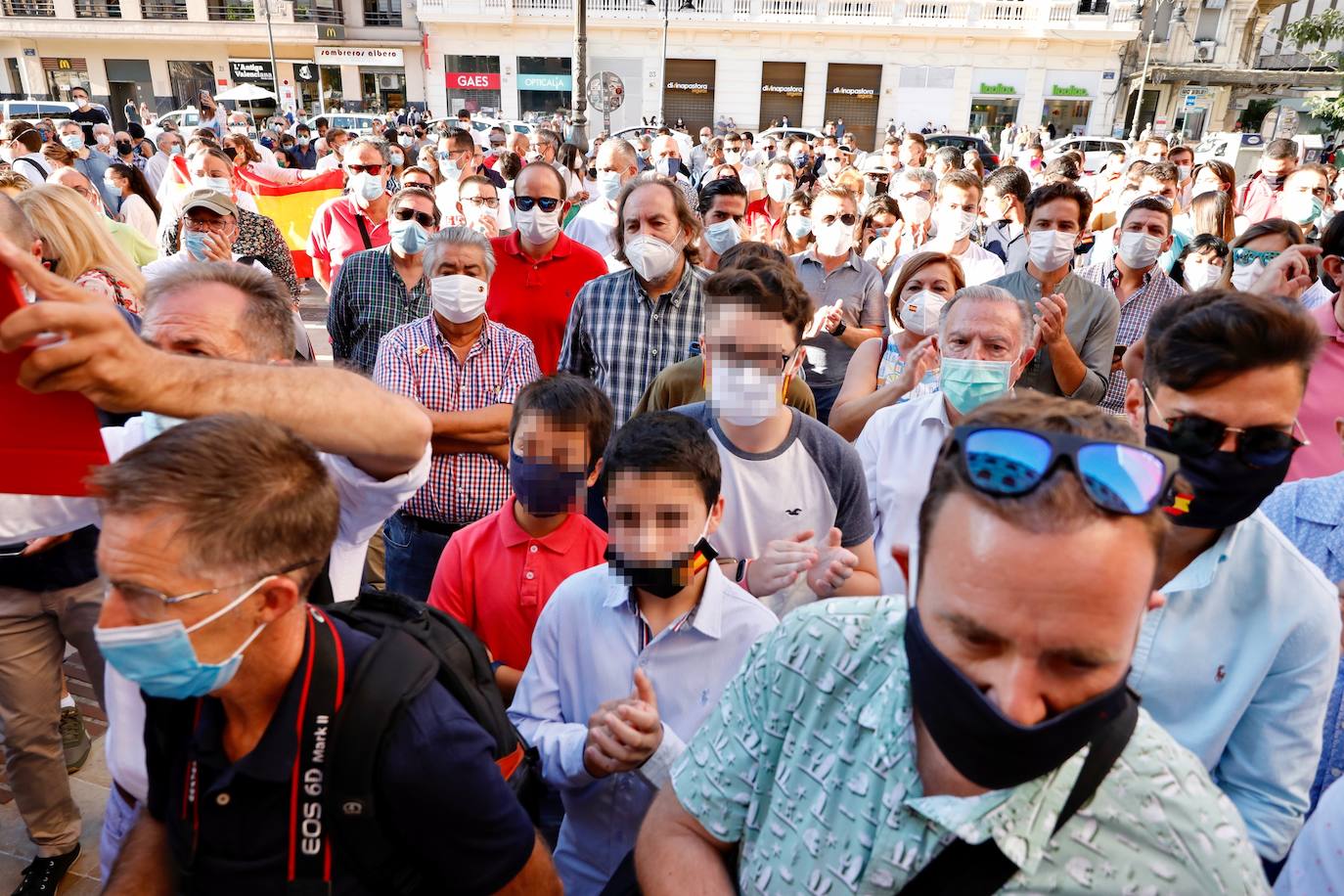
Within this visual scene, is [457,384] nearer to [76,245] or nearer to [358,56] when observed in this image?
[76,245]

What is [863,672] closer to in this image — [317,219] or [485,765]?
[485,765]

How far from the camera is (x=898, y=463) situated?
2.89 m

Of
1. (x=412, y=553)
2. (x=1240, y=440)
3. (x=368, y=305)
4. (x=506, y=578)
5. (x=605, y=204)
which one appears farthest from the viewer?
(x=605, y=204)

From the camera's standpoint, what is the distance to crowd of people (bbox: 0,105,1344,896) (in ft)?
3.73

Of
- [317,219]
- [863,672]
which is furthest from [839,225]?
[863,672]

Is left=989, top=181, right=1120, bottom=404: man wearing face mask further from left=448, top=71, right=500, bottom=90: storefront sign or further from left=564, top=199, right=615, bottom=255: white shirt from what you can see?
left=448, top=71, right=500, bottom=90: storefront sign

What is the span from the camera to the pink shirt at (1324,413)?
2.80 meters

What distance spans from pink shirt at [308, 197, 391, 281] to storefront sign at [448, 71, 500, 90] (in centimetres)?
4008

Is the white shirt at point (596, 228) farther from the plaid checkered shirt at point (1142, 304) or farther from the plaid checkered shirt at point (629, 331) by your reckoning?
the plaid checkered shirt at point (1142, 304)

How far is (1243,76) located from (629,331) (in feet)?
165

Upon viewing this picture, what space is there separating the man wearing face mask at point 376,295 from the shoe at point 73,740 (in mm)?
1947

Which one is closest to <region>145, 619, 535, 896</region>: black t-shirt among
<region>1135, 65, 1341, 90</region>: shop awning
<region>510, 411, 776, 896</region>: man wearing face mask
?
<region>510, 411, 776, 896</region>: man wearing face mask

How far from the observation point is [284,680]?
1562 mm

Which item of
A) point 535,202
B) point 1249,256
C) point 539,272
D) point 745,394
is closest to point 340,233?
point 535,202
